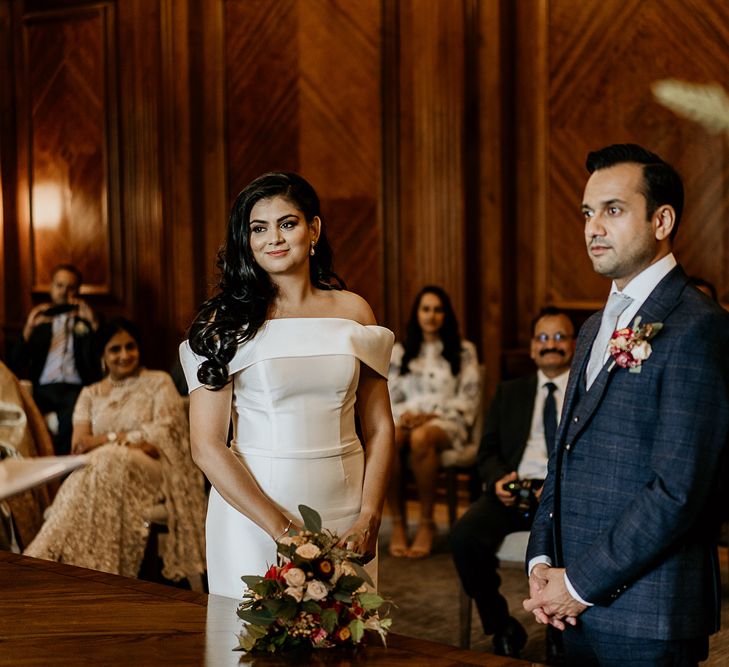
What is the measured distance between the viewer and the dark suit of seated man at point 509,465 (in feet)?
14.2

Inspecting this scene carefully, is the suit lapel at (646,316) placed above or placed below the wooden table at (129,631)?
above

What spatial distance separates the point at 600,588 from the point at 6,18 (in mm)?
8042

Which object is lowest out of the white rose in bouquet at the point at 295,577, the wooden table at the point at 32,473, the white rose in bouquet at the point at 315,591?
the white rose in bouquet at the point at 315,591

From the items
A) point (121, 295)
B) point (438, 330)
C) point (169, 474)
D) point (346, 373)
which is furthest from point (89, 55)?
point (346, 373)

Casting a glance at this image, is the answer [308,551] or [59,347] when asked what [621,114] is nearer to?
[59,347]

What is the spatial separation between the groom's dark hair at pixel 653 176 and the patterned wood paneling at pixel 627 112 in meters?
4.12

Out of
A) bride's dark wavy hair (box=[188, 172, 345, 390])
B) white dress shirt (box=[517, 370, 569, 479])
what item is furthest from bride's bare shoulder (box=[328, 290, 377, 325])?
white dress shirt (box=[517, 370, 569, 479])

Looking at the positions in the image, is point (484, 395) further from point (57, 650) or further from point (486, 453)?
point (57, 650)

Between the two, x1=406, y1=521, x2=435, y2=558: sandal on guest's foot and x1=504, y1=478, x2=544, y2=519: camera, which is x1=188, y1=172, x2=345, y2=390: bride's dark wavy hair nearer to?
x1=504, y1=478, x2=544, y2=519: camera

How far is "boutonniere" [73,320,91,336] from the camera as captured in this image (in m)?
7.46

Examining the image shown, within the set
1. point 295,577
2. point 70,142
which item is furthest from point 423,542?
point 70,142

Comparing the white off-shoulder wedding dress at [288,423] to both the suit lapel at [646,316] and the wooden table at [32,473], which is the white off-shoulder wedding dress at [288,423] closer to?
the suit lapel at [646,316]

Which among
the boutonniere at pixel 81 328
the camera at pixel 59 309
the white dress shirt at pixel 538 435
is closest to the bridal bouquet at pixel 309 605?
the white dress shirt at pixel 538 435

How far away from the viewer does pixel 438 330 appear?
20.5ft
